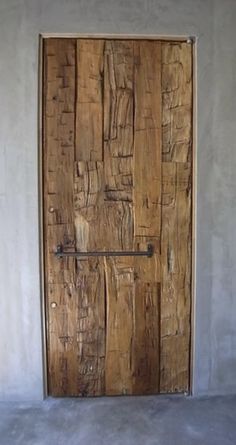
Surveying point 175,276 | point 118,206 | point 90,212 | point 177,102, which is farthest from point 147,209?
point 177,102

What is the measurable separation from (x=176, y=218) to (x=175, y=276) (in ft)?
1.16

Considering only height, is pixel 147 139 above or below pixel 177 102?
below

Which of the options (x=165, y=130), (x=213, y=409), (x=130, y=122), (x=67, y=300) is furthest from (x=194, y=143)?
(x=213, y=409)

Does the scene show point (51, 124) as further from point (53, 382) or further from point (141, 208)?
point (53, 382)

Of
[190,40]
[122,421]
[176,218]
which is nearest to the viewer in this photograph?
[122,421]

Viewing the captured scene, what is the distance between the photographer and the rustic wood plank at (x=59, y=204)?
8.45 ft

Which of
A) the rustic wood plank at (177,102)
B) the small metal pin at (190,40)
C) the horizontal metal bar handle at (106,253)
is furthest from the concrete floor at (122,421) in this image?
the small metal pin at (190,40)

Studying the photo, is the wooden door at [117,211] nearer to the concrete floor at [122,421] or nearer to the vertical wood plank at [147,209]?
the vertical wood plank at [147,209]

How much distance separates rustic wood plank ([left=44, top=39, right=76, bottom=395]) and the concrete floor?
201mm

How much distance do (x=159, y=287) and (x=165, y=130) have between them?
0.94 m

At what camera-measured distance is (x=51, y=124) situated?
260 cm

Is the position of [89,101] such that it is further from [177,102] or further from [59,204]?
[59,204]

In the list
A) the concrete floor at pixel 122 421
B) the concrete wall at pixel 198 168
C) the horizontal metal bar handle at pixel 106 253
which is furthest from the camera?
the horizontal metal bar handle at pixel 106 253

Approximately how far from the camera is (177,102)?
2.62 m
